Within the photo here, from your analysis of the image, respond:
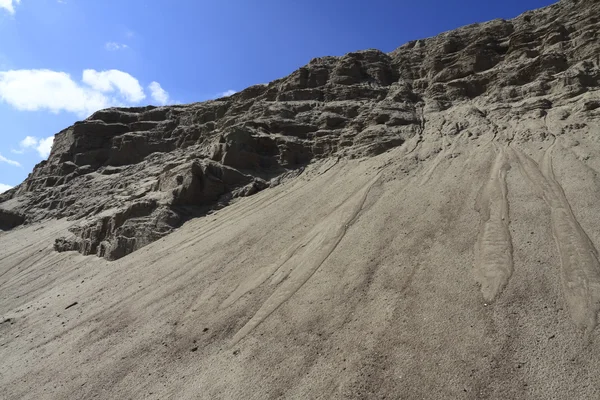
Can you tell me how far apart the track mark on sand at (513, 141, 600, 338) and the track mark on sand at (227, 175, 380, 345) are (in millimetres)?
3733

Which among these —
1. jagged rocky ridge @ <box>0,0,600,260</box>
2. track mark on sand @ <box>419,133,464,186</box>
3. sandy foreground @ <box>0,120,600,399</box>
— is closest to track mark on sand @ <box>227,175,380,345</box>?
sandy foreground @ <box>0,120,600,399</box>

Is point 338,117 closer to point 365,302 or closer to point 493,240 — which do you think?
point 493,240

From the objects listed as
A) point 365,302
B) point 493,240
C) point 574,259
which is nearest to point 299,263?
point 365,302

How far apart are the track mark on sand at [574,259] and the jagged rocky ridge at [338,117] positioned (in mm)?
4218

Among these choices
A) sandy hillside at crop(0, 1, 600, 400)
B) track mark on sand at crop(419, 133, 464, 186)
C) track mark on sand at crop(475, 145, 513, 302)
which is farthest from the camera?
track mark on sand at crop(419, 133, 464, 186)

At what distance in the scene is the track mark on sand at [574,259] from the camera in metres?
4.21

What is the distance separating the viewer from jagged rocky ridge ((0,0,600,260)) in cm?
1222

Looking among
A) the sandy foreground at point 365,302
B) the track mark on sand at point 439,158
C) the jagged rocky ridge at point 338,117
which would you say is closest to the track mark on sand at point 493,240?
the sandy foreground at point 365,302

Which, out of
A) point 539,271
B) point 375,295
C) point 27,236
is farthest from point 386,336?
point 27,236

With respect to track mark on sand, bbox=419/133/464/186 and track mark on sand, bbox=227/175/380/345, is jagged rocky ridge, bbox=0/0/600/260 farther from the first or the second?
track mark on sand, bbox=227/175/380/345

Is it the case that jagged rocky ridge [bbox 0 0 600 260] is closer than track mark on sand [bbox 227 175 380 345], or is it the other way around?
track mark on sand [bbox 227 175 380 345]

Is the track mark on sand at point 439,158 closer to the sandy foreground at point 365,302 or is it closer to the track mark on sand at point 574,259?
the sandy foreground at point 365,302

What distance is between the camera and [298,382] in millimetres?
4098

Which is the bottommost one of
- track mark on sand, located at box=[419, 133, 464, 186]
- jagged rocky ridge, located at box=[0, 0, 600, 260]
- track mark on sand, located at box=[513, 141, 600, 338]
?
track mark on sand, located at box=[513, 141, 600, 338]
